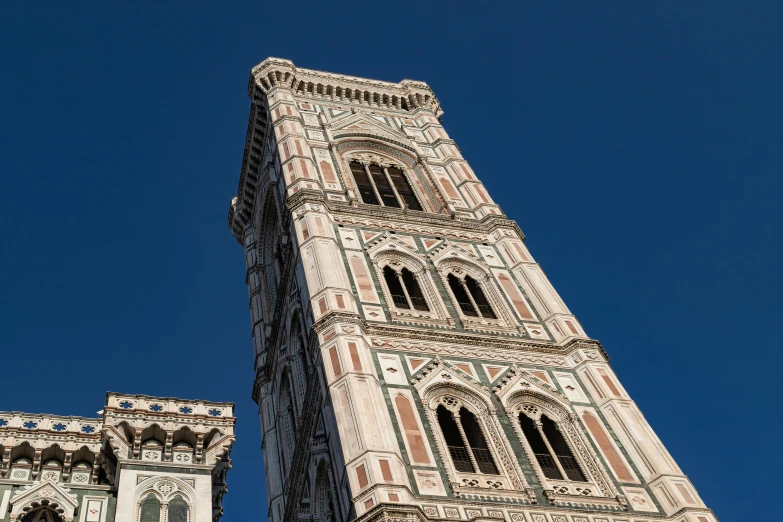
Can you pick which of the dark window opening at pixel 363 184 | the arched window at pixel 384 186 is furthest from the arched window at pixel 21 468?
the dark window opening at pixel 363 184

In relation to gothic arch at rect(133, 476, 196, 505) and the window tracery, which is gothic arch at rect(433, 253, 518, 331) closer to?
the window tracery

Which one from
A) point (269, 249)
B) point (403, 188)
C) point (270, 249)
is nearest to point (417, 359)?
point (403, 188)

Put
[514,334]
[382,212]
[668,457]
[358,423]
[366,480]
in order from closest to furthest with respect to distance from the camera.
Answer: [366,480] < [358,423] < [668,457] < [514,334] < [382,212]

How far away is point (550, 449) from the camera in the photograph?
18.6 meters

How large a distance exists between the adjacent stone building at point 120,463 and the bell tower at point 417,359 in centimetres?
226

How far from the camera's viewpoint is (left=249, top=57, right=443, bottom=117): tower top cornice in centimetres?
3406

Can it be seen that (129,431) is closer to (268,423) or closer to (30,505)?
(30,505)

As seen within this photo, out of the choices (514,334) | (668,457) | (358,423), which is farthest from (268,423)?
(668,457)

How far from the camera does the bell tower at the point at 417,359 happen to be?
677 inches

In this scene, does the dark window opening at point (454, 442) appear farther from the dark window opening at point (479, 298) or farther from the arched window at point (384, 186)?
the arched window at point (384, 186)

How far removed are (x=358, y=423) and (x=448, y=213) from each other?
10863mm

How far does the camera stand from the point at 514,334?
22016mm

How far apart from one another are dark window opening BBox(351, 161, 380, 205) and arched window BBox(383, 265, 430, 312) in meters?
4.19

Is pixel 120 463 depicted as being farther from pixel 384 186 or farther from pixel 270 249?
pixel 270 249
